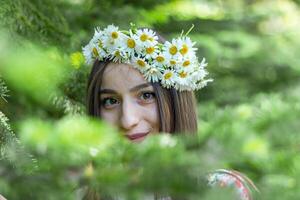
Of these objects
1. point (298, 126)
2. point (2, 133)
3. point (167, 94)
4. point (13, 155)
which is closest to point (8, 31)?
point (2, 133)

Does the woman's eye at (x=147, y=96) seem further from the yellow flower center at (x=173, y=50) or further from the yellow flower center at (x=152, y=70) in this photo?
the yellow flower center at (x=173, y=50)

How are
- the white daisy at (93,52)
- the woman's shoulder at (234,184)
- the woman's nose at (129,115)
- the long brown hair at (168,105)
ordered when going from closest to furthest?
the woman's shoulder at (234,184) → the woman's nose at (129,115) → the long brown hair at (168,105) → the white daisy at (93,52)

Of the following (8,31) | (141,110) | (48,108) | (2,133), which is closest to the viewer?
(2,133)

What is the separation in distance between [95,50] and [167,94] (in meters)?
0.28

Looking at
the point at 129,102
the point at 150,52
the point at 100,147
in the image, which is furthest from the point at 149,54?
the point at 100,147

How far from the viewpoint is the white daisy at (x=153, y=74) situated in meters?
2.04

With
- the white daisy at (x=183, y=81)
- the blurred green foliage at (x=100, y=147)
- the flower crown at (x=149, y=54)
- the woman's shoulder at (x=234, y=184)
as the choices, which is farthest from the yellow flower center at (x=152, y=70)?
the woman's shoulder at (x=234, y=184)

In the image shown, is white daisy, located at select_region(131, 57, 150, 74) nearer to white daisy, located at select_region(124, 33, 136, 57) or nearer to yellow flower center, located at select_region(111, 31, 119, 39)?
white daisy, located at select_region(124, 33, 136, 57)

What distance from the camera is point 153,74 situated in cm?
206

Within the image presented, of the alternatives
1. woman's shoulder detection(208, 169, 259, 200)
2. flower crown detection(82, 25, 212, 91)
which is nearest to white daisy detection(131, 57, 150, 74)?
flower crown detection(82, 25, 212, 91)

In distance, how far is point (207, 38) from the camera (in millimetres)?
3412

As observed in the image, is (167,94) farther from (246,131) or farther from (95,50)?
(246,131)

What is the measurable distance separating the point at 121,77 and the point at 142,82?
0.22ft

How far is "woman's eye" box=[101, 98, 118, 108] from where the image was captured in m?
2.01
